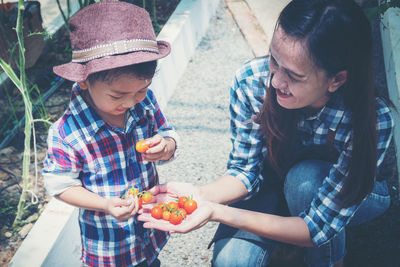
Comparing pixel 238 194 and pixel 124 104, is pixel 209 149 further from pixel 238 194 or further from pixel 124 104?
pixel 124 104

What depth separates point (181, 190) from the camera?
1759 mm

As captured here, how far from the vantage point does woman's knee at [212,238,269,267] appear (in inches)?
67.3

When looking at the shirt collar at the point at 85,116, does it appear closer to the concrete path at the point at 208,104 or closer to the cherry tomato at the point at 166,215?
the cherry tomato at the point at 166,215

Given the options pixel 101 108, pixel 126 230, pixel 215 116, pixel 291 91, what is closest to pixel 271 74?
pixel 291 91

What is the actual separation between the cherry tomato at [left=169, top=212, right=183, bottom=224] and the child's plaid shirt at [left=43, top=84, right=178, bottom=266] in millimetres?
179

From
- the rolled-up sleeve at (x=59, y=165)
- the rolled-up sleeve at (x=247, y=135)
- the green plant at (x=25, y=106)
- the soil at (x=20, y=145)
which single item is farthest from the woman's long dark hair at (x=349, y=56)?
the soil at (x=20, y=145)

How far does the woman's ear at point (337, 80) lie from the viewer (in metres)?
1.41

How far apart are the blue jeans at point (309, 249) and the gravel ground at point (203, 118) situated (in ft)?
1.14

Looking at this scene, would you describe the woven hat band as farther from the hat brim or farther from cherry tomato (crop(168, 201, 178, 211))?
cherry tomato (crop(168, 201, 178, 211))

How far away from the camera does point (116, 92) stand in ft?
4.32

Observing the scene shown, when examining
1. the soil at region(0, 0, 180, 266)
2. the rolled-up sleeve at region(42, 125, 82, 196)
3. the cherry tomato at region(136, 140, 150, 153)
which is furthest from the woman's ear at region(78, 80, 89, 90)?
the soil at region(0, 0, 180, 266)

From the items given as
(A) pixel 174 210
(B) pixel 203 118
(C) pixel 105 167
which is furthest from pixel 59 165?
(B) pixel 203 118

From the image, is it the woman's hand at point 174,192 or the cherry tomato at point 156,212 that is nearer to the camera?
the cherry tomato at point 156,212

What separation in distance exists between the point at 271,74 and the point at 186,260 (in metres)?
1.13
